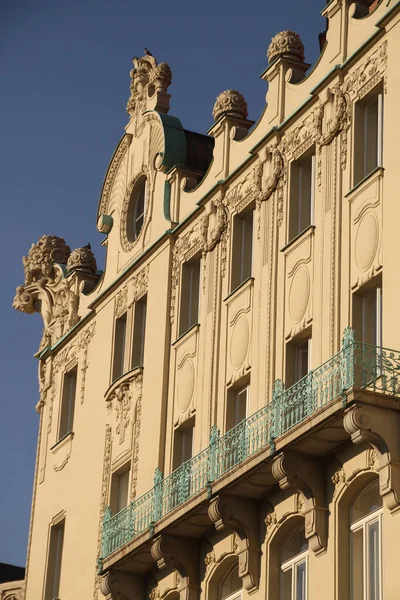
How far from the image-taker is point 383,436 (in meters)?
25.1

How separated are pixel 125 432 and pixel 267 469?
8.48m

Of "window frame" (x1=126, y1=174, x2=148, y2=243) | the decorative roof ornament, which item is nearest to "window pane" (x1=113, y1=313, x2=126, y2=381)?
"window frame" (x1=126, y1=174, x2=148, y2=243)

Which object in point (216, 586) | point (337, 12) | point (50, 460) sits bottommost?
point (216, 586)

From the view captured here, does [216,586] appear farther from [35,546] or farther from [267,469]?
[35,546]

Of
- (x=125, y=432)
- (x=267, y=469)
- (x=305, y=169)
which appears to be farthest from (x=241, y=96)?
(x=267, y=469)

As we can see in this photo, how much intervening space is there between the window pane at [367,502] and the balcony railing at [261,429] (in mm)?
1521

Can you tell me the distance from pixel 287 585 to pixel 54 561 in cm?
1135

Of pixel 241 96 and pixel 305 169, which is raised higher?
pixel 241 96

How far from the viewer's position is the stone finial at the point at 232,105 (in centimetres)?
3419

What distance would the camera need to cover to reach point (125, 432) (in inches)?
1395

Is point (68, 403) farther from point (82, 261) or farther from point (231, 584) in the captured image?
point (231, 584)

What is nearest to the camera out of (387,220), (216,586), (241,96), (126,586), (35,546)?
(387,220)

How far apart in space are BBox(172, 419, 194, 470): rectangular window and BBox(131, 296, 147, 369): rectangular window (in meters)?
3.03

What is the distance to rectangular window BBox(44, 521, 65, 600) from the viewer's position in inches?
1484
